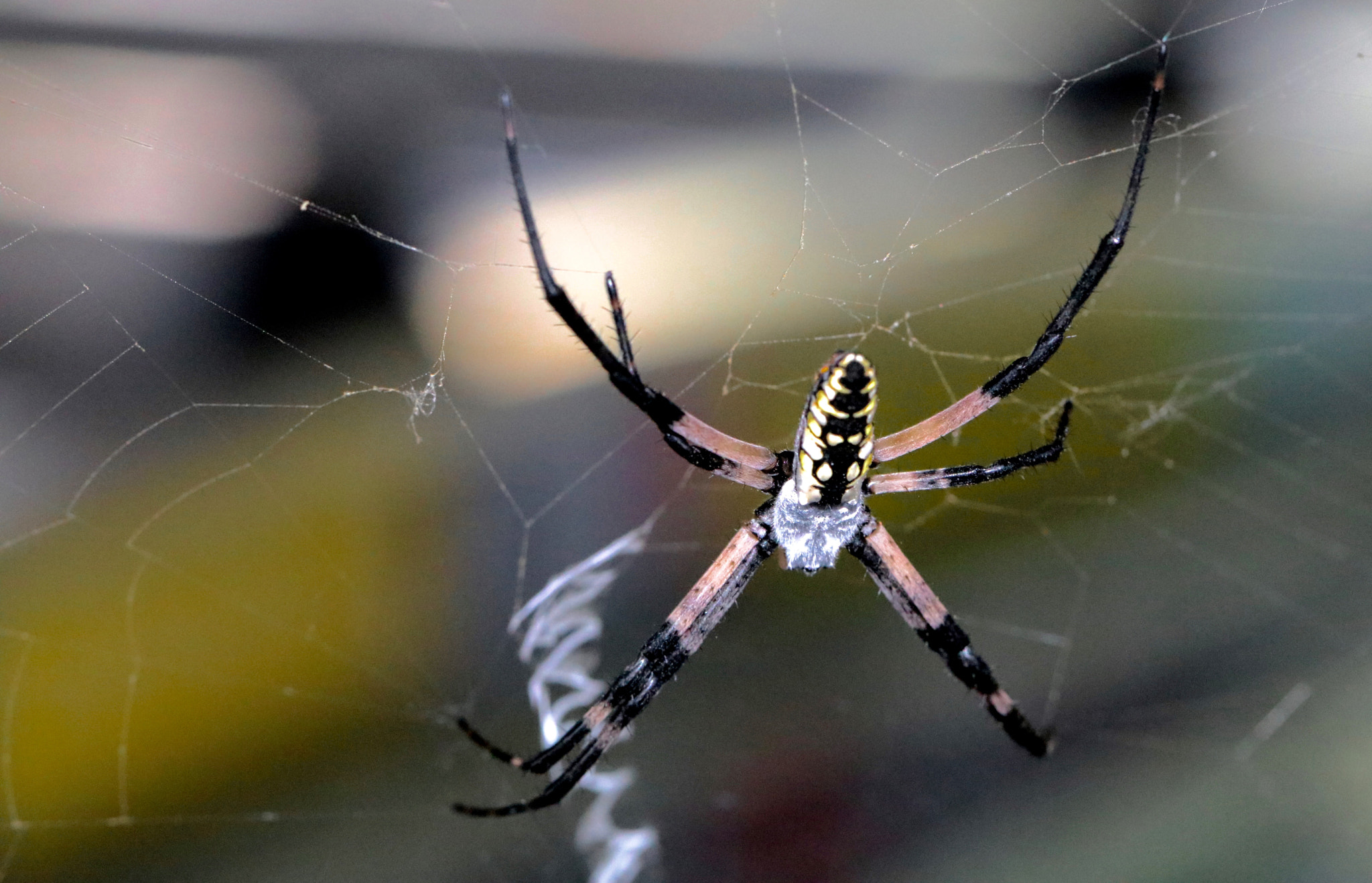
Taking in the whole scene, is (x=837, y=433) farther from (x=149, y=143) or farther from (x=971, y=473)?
(x=149, y=143)

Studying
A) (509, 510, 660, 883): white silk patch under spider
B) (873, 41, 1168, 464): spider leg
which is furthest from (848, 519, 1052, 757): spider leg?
(509, 510, 660, 883): white silk patch under spider

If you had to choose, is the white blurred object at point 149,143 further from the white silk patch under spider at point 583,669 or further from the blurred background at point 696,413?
the white silk patch under spider at point 583,669

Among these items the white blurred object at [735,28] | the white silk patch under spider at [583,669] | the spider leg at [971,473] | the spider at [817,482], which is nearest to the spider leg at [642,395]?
the spider at [817,482]

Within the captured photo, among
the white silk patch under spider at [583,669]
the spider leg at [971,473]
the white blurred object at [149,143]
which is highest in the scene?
the white blurred object at [149,143]

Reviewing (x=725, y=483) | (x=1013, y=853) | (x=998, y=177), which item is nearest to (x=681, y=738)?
(x=725, y=483)

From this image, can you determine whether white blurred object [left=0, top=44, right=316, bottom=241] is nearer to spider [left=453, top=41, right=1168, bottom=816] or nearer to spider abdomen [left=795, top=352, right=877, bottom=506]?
spider [left=453, top=41, right=1168, bottom=816]
